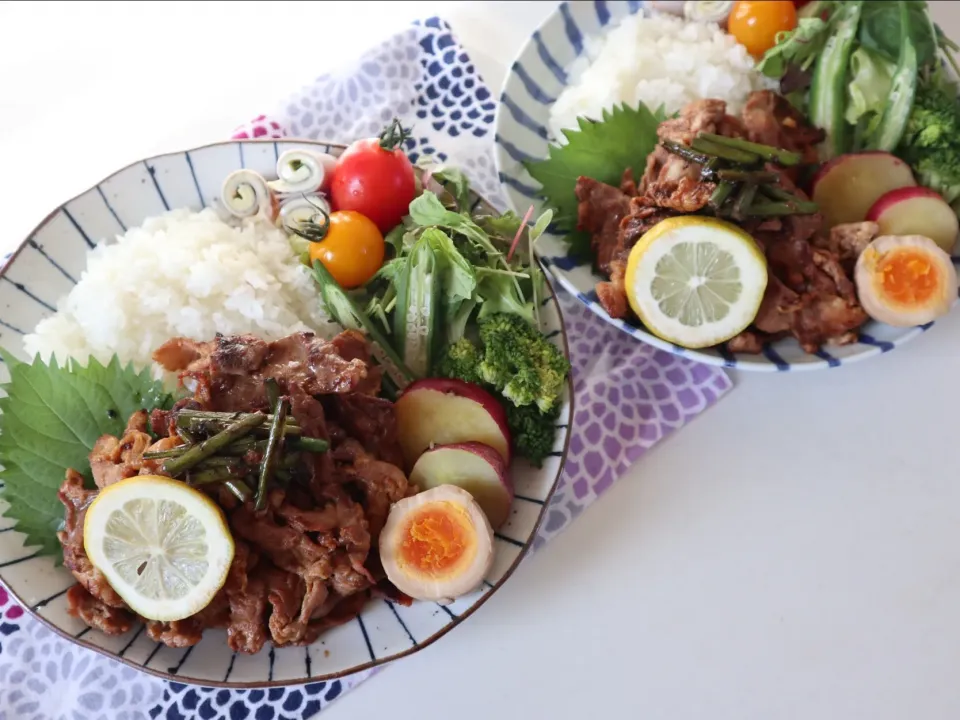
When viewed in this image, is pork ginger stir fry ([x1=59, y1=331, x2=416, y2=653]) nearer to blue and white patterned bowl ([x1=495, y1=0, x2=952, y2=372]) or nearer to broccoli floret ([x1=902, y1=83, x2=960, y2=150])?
blue and white patterned bowl ([x1=495, y1=0, x2=952, y2=372])

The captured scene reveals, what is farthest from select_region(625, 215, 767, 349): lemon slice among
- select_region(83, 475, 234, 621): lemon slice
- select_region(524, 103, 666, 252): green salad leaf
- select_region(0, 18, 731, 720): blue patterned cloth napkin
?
select_region(83, 475, 234, 621): lemon slice

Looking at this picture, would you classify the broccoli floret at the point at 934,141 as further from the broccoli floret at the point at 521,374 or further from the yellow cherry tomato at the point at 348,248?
the yellow cherry tomato at the point at 348,248

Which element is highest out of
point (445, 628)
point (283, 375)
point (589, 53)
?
point (589, 53)

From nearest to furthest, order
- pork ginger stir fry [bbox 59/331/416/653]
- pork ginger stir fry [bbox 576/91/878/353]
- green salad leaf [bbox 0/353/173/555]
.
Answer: pork ginger stir fry [bbox 59/331/416/653]
green salad leaf [bbox 0/353/173/555]
pork ginger stir fry [bbox 576/91/878/353]

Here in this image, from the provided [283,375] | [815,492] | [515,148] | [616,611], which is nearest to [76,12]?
[515,148]

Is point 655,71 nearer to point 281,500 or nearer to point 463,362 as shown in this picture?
point 463,362

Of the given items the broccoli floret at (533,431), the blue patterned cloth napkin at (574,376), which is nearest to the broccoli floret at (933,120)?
the blue patterned cloth napkin at (574,376)

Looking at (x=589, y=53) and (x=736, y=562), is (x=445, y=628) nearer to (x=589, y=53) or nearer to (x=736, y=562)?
(x=736, y=562)

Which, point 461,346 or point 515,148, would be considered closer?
point 461,346
